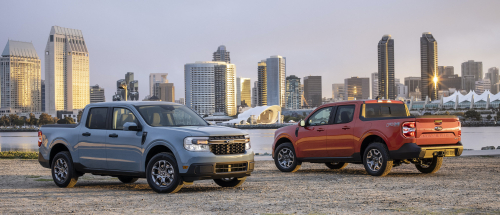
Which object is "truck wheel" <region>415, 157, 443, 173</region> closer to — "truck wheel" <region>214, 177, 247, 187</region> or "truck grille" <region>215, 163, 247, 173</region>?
"truck wheel" <region>214, 177, 247, 187</region>

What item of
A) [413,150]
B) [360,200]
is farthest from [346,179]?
[360,200]

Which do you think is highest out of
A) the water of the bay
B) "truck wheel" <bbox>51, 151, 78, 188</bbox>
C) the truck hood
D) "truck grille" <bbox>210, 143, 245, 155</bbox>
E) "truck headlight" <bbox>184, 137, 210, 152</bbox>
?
the truck hood

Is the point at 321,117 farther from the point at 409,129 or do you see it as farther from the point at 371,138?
the point at 409,129

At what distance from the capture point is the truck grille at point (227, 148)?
916cm

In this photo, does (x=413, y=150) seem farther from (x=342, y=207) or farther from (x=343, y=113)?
(x=342, y=207)

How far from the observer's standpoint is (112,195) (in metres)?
9.31

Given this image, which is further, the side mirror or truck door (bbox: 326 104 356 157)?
truck door (bbox: 326 104 356 157)

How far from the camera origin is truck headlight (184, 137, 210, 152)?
353 inches

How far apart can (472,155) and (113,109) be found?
15.9 m

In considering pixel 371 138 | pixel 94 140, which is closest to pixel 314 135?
pixel 371 138

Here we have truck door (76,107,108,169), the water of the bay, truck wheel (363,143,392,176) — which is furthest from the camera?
the water of the bay

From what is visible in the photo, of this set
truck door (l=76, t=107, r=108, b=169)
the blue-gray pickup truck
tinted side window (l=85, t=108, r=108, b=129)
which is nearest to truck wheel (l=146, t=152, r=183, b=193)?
the blue-gray pickup truck

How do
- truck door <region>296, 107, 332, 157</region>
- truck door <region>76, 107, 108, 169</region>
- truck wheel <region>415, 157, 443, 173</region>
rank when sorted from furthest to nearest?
truck door <region>296, 107, 332, 157</region>
truck wheel <region>415, 157, 443, 173</region>
truck door <region>76, 107, 108, 169</region>

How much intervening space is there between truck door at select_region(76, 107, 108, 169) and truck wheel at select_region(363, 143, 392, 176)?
6.37 metres
